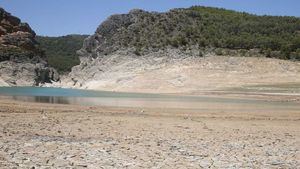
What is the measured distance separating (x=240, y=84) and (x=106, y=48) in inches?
1434

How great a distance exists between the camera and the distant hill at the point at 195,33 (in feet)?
274

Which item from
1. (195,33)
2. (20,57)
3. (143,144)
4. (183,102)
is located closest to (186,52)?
(195,33)

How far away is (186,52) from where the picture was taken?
268ft

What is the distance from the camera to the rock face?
122562 mm

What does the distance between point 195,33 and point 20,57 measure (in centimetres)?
5825

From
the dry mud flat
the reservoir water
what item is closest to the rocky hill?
the reservoir water

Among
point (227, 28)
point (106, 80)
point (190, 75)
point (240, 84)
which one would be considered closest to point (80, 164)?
point (240, 84)

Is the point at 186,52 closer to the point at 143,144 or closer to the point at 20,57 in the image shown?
the point at 20,57

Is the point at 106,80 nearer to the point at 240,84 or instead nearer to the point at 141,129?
the point at 240,84

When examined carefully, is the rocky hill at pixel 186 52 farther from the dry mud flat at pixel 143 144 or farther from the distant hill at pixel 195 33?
the dry mud flat at pixel 143 144

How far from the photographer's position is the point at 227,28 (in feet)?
306

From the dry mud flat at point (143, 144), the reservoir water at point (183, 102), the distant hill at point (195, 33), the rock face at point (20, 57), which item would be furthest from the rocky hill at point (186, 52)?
the dry mud flat at point (143, 144)

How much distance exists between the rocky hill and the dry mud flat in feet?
152

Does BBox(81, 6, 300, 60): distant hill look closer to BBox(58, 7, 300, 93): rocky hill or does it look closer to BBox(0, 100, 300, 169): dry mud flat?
BBox(58, 7, 300, 93): rocky hill
